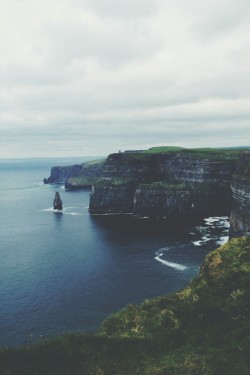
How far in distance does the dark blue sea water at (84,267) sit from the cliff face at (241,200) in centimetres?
843

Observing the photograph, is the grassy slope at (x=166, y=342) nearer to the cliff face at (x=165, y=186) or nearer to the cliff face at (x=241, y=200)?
the cliff face at (x=241, y=200)

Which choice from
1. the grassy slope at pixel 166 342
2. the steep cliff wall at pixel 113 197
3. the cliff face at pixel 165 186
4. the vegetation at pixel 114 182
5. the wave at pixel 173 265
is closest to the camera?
the grassy slope at pixel 166 342

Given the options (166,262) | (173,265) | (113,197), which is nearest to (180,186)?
(113,197)

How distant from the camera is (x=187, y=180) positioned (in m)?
157

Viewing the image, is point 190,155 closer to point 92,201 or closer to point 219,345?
point 92,201

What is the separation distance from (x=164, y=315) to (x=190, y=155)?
13579cm

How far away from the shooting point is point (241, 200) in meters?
95.8

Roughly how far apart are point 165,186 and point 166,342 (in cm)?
12842

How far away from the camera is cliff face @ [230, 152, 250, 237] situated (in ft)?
302

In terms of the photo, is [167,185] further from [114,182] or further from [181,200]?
[114,182]

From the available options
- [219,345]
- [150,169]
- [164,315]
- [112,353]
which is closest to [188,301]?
[164,315]

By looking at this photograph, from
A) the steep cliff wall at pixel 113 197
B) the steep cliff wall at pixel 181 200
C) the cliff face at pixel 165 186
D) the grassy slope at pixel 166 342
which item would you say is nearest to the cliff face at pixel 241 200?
the steep cliff wall at pixel 181 200

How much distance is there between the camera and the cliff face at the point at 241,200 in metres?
92.1

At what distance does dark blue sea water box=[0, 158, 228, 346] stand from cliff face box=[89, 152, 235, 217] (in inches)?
480
